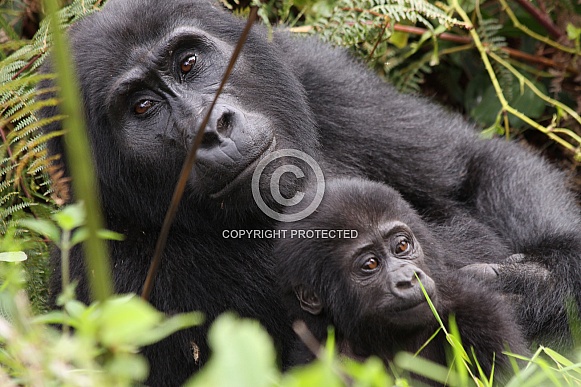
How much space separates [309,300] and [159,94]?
37.6 inches

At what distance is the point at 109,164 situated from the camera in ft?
9.94

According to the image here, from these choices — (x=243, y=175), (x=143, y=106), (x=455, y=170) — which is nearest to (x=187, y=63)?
(x=143, y=106)

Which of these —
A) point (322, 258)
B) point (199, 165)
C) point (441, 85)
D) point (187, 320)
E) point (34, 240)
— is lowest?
point (34, 240)

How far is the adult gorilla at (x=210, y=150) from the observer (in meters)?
2.90

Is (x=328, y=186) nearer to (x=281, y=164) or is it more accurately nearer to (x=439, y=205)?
(x=281, y=164)

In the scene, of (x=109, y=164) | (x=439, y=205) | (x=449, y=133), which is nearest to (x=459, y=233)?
(x=439, y=205)

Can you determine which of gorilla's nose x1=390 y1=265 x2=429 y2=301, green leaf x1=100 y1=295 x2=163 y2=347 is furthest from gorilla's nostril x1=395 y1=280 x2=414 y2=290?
green leaf x1=100 y1=295 x2=163 y2=347

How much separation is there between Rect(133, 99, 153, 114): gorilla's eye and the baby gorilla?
687 millimetres

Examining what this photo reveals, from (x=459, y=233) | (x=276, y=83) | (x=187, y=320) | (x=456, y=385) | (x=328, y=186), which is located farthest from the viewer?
(x=459, y=233)

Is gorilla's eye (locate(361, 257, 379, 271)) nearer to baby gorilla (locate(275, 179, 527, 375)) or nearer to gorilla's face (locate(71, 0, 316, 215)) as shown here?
baby gorilla (locate(275, 179, 527, 375))

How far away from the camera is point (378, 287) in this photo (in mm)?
2680

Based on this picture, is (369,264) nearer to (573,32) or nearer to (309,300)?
(309,300)

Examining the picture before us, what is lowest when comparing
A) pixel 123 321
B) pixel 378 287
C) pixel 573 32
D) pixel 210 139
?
pixel 378 287

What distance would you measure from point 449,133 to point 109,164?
5.73ft
